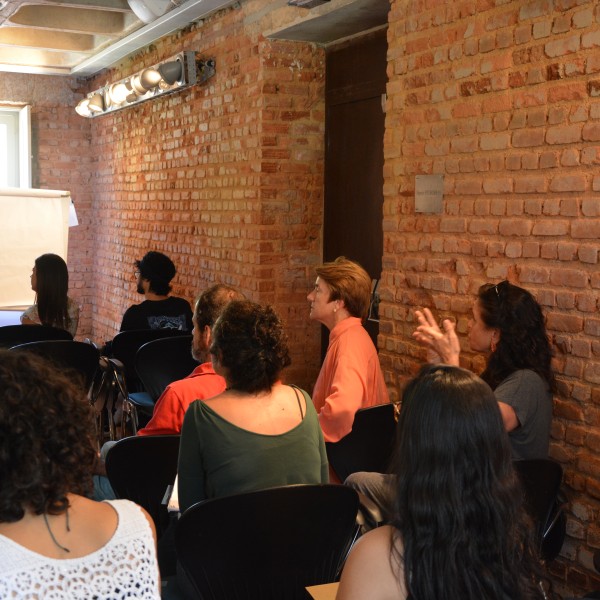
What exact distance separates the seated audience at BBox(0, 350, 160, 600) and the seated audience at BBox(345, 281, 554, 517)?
4.81 ft

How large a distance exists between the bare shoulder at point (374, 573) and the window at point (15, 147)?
844 cm

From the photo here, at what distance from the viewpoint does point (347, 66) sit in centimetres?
542

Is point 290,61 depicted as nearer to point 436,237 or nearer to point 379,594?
point 436,237

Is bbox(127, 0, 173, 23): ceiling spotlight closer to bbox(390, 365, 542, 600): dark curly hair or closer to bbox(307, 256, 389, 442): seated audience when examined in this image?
bbox(307, 256, 389, 442): seated audience

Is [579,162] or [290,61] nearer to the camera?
[579,162]

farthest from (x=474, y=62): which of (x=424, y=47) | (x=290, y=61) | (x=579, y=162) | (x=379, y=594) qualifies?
(x=379, y=594)

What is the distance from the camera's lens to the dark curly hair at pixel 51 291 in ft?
17.3

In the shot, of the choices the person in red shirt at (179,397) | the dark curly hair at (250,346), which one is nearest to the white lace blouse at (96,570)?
the dark curly hair at (250,346)

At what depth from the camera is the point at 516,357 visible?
3.08m

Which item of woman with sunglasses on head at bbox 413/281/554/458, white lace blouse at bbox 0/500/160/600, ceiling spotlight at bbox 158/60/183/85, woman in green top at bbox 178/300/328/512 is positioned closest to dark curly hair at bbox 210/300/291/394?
woman in green top at bbox 178/300/328/512

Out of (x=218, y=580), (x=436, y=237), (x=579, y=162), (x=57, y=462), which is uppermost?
(x=579, y=162)

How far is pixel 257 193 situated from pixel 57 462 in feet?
14.1

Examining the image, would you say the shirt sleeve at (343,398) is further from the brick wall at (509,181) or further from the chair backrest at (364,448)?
the brick wall at (509,181)

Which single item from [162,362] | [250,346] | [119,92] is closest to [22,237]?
[119,92]
